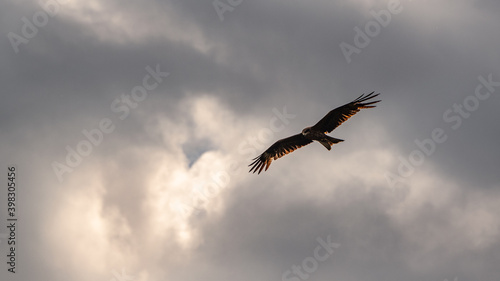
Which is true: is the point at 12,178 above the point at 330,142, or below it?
above

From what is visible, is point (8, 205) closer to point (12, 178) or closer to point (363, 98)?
point (12, 178)

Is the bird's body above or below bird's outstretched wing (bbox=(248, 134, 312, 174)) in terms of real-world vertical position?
below

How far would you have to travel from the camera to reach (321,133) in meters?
47.6

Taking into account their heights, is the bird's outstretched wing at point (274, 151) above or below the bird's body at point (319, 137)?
above

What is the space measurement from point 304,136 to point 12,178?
1021 inches

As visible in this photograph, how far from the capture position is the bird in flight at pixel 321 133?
4612cm

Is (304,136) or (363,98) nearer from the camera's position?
(363,98)

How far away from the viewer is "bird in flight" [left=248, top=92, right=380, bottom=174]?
46.1 metres

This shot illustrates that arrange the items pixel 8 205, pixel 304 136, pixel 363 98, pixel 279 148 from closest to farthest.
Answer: pixel 363 98 → pixel 304 136 → pixel 279 148 → pixel 8 205

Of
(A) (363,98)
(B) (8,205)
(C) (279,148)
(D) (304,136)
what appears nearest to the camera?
(A) (363,98)

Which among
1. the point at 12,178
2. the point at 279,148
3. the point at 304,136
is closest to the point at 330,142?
the point at 304,136

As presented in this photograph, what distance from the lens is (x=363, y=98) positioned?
4544 centimetres

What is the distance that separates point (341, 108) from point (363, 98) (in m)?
1.75

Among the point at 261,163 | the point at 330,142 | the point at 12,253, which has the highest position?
the point at 12,253
